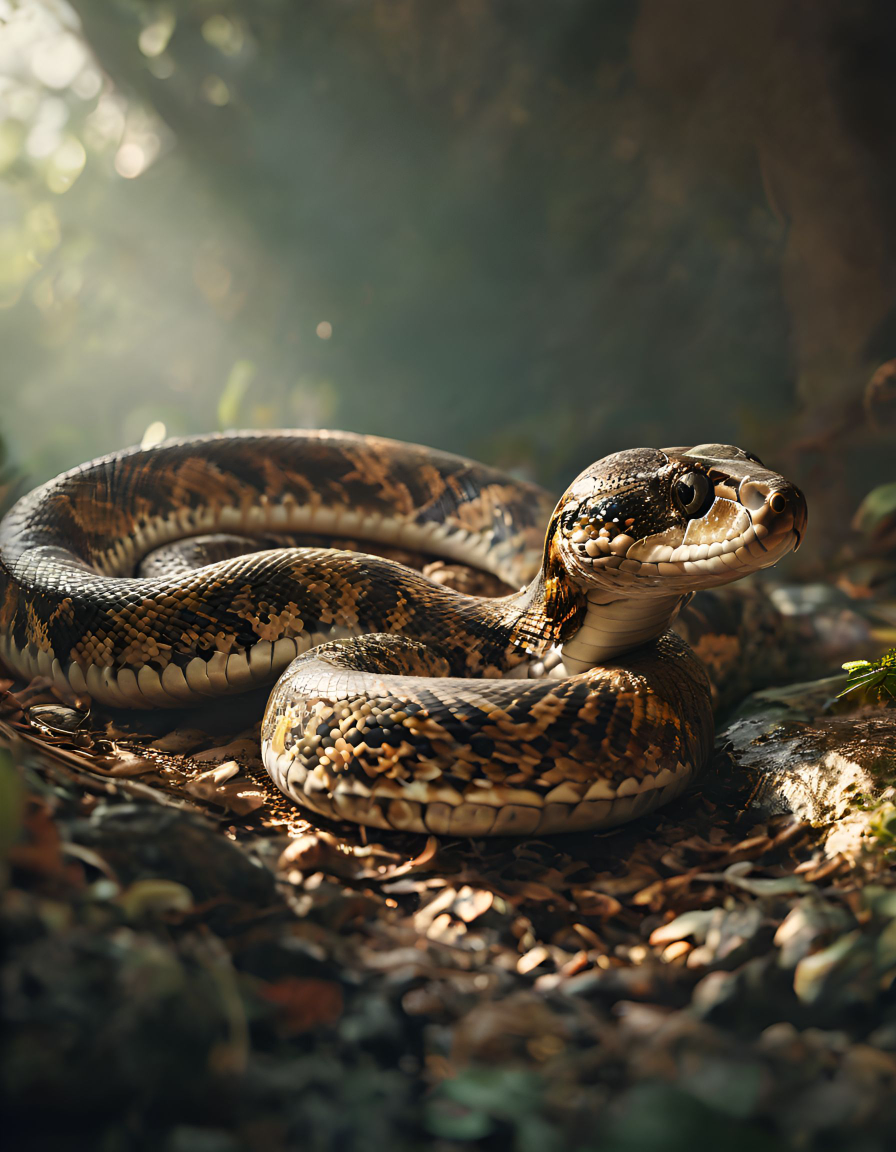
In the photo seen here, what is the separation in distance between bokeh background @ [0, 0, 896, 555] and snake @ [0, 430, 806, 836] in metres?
2.46

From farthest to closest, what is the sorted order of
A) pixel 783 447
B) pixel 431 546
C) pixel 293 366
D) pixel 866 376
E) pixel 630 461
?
1. pixel 293 366
2. pixel 783 447
3. pixel 866 376
4. pixel 431 546
5. pixel 630 461

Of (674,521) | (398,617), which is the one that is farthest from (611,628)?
(398,617)

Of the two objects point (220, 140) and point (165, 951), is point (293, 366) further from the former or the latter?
point (165, 951)

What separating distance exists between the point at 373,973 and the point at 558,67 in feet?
31.6

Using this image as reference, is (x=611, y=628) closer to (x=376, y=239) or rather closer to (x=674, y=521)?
(x=674, y=521)

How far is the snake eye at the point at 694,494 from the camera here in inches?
96.7

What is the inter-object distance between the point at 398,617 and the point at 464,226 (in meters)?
7.60

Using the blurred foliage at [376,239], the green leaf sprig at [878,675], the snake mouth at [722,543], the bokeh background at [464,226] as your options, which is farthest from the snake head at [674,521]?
the blurred foliage at [376,239]

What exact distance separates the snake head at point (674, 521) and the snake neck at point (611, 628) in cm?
10

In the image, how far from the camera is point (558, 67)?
8344mm

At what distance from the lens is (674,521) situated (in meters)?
2.51

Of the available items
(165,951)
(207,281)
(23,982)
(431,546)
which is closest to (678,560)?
(165,951)

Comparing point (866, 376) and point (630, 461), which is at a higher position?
point (630, 461)

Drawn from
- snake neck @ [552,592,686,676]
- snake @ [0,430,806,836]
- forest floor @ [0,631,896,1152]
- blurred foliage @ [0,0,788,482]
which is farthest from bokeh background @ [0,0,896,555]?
forest floor @ [0,631,896,1152]
